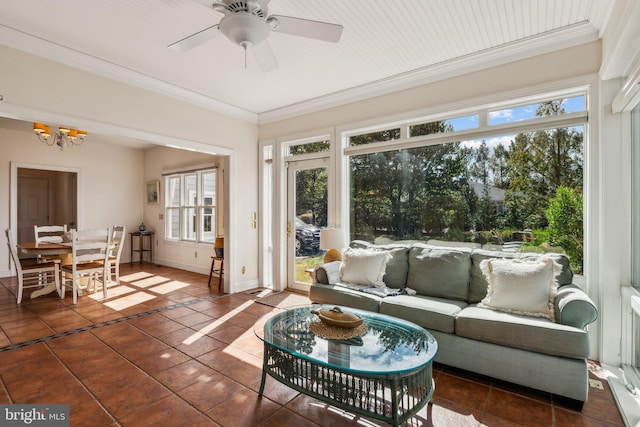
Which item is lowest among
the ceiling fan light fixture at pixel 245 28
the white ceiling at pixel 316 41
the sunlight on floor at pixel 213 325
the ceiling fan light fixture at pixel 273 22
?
the sunlight on floor at pixel 213 325

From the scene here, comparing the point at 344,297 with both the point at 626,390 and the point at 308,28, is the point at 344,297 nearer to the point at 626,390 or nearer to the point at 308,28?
the point at 626,390

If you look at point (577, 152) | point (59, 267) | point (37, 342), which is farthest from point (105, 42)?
point (577, 152)

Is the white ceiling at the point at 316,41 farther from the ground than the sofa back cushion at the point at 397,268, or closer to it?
farther from the ground

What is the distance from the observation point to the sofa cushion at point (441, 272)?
3066 mm

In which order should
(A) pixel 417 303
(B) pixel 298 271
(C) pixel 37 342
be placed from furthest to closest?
(B) pixel 298 271
(C) pixel 37 342
(A) pixel 417 303

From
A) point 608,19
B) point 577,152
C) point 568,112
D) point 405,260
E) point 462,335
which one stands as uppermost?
point 608,19

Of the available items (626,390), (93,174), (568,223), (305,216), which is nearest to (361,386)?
(626,390)

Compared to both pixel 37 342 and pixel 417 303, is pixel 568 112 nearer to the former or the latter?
pixel 417 303

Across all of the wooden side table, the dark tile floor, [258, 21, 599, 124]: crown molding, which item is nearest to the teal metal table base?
the dark tile floor

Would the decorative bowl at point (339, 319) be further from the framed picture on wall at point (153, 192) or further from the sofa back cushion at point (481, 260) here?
the framed picture on wall at point (153, 192)

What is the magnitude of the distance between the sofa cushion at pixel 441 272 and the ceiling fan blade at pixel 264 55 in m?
2.34

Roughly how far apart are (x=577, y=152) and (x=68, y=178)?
31.2 feet

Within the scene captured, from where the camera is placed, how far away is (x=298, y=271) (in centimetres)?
502

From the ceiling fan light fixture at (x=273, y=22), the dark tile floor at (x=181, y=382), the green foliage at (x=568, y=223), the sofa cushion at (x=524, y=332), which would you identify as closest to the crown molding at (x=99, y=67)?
the ceiling fan light fixture at (x=273, y=22)
